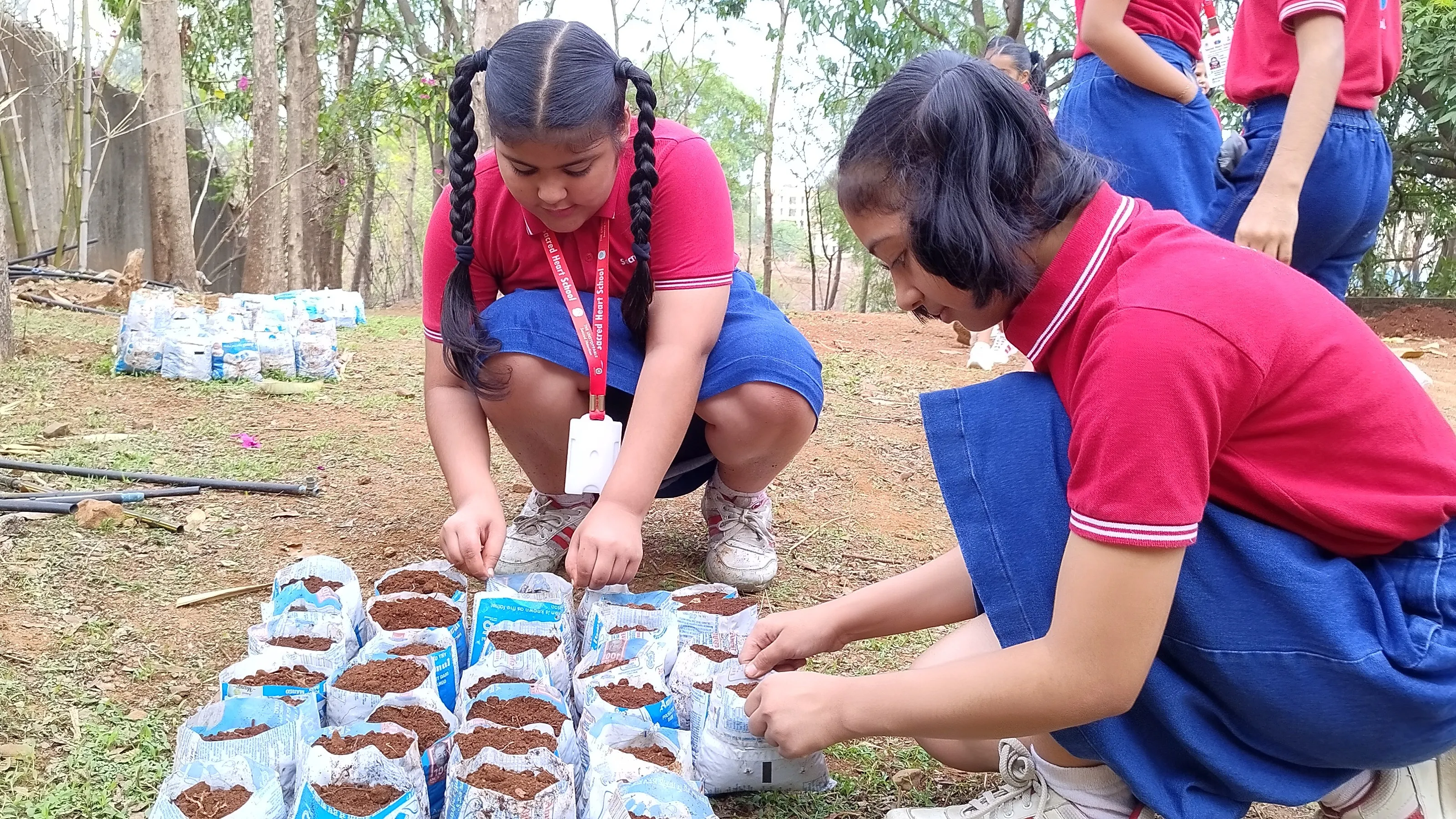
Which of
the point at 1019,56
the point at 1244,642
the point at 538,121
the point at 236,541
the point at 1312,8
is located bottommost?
the point at 236,541

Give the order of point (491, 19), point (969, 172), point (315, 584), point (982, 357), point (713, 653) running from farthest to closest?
point (982, 357)
point (491, 19)
point (315, 584)
point (713, 653)
point (969, 172)

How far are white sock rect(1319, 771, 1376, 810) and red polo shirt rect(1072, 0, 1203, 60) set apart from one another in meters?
1.55

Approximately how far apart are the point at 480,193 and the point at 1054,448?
4.05 feet

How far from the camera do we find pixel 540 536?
2254mm

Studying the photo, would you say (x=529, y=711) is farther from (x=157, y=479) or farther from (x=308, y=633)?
(x=157, y=479)

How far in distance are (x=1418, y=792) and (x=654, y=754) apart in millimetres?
917

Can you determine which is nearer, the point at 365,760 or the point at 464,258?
the point at 365,760

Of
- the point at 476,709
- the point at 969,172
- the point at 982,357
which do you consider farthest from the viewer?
the point at 982,357

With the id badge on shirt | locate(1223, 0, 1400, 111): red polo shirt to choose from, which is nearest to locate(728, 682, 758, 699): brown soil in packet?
locate(1223, 0, 1400, 111): red polo shirt

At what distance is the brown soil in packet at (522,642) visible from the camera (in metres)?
1.67

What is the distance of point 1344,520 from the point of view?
1.15m

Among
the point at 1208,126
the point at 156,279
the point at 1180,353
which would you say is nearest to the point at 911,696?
the point at 1180,353

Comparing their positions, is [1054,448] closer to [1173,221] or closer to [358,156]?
[1173,221]

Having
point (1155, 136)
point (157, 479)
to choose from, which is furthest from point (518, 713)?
point (1155, 136)
